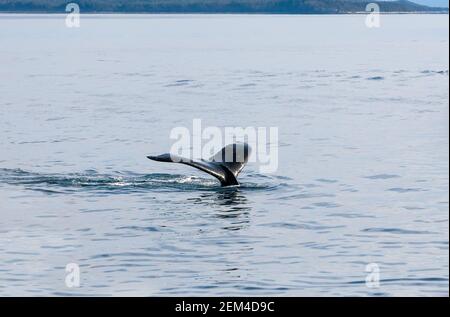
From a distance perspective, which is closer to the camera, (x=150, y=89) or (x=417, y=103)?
(x=417, y=103)

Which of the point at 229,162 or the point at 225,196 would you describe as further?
the point at 229,162

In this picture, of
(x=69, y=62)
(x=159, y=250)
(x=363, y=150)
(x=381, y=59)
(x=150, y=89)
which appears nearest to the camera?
(x=159, y=250)

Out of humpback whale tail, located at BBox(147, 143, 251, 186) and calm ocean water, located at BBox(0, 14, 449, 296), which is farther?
humpback whale tail, located at BBox(147, 143, 251, 186)

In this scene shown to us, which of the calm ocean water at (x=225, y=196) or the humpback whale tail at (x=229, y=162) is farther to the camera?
the humpback whale tail at (x=229, y=162)

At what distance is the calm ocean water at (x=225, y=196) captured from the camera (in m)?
14.9

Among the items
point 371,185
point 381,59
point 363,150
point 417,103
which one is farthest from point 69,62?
point 371,185

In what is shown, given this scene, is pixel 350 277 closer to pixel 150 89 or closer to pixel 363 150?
pixel 363 150

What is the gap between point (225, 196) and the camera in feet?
66.9

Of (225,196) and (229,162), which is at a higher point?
(229,162)

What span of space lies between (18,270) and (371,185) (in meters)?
9.18

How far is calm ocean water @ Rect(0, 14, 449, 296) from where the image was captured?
14.9 metres

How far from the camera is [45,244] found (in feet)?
54.3
